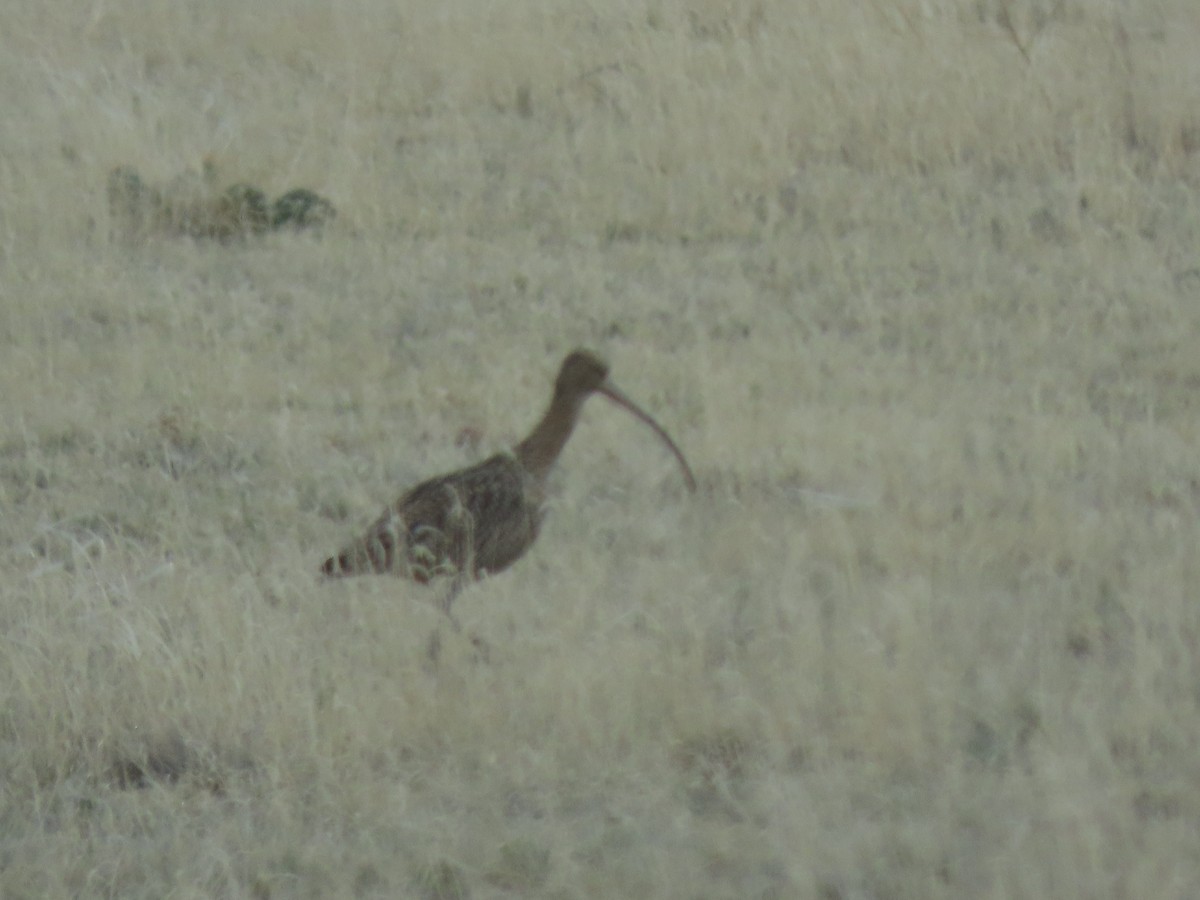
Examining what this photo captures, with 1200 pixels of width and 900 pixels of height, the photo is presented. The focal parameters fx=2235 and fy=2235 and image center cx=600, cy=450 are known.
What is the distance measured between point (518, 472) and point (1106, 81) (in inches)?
244

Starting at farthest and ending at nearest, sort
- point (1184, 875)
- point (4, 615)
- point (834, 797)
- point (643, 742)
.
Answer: point (4, 615)
point (643, 742)
point (834, 797)
point (1184, 875)

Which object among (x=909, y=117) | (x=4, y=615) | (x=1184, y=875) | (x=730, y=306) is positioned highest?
(x=909, y=117)

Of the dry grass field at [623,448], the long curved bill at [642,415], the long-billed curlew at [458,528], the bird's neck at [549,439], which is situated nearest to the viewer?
the dry grass field at [623,448]

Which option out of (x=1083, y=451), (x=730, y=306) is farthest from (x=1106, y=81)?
(x=1083, y=451)

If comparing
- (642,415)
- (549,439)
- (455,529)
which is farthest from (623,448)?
(455,529)

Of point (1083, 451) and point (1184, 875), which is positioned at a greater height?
point (1083, 451)

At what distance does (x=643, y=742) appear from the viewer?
17.4ft

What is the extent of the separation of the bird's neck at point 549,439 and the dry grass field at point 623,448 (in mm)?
319

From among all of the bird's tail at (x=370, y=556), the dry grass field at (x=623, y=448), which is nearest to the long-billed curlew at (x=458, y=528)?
the bird's tail at (x=370, y=556)

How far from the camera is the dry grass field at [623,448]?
16.2 ft

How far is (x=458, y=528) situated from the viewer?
6.09 m

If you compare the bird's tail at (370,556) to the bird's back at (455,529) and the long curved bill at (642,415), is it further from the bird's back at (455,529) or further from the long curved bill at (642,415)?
the long curved bill at (642,415)

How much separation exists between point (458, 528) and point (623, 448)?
1.89m

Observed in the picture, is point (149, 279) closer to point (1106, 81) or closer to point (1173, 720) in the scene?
point (1106, 81)
